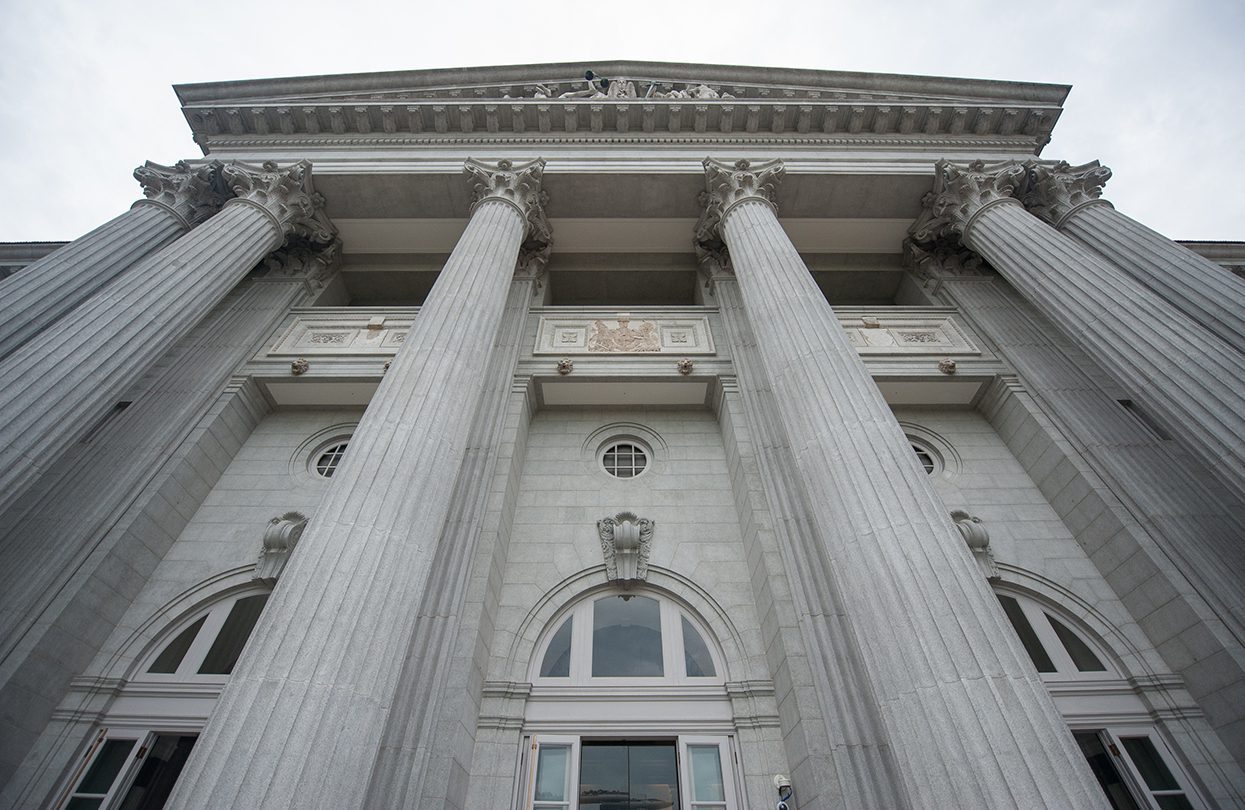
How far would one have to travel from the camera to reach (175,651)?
795 cm

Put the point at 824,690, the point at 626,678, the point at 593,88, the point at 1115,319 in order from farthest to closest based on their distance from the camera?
the point at 593,88
the point at 1115,319
the point at 626,678
the point at 824,690

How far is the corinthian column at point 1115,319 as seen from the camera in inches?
267

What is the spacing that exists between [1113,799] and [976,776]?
15.0 feet

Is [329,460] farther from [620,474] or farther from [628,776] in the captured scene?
[628,776]

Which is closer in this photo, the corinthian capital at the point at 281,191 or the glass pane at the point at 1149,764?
the glass pane at the point at 1149,764

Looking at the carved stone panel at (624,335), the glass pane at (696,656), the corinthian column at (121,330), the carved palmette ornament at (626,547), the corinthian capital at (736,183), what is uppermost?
the corinthian capital at (736,183)

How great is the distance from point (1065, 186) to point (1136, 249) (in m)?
2.80

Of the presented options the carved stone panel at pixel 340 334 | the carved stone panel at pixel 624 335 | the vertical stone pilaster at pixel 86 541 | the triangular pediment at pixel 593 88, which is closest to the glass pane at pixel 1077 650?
the carved stone panel at pixel 624 335

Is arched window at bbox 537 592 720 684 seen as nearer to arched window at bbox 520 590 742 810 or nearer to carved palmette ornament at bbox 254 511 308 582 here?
arched window at bbox 520 590 742 810

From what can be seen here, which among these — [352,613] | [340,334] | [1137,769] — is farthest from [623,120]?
[1137,769]

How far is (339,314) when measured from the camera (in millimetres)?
12258

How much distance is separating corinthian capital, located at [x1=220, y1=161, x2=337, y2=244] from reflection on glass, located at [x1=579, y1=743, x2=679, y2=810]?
11.9 m

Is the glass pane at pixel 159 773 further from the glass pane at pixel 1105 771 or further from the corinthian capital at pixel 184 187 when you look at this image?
the glass pane at pixel 1105 771

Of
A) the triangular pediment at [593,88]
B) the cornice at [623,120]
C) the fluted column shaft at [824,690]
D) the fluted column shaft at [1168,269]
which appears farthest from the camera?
the triangular pediment at [593,88]
